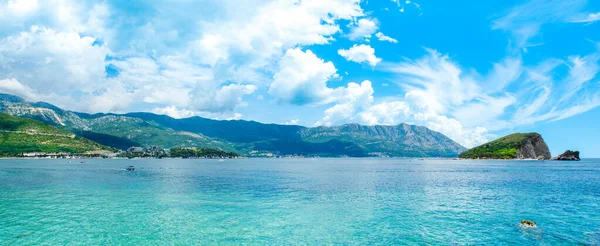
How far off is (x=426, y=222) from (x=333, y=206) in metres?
19.4

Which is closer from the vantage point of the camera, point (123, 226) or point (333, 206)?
point (123, 226)

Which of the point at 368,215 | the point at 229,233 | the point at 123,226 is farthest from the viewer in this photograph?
the point at 368,215

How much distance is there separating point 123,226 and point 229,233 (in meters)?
16.7

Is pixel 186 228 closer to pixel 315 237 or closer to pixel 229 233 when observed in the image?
pixel 229 233

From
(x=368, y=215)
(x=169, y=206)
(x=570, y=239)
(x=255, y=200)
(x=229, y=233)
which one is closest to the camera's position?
(x=570, y=239)

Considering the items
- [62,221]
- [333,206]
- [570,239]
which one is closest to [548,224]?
[570,239]

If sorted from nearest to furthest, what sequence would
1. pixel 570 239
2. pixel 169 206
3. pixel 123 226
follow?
pixel 570 239
pixel 123 226
pixel 169 206

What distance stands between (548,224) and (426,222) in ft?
58.0

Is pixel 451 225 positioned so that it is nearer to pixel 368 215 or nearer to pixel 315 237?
pixel 368 215

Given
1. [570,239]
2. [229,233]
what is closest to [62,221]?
[229,233]

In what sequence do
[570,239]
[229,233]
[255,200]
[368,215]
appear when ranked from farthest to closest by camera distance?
[255,200] → [368,215] → [229,233] → [570,239]

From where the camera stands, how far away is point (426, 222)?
51.4 m

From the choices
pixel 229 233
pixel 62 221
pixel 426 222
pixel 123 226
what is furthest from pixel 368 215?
pixel 62 221

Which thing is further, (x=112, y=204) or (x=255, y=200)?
(x=255, y=200)
